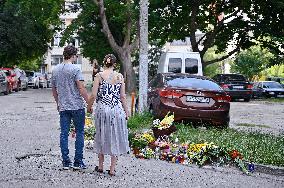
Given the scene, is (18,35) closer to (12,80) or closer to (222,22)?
(12,80)

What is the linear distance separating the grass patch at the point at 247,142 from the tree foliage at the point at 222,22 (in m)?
26.2

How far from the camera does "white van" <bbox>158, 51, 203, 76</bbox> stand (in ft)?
83.2

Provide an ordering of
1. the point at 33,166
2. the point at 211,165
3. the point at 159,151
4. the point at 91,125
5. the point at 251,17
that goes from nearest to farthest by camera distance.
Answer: the point at 33,166 < the point at 211,165 < the point at 159,151 < the point at 91,125 < the point at 251,17

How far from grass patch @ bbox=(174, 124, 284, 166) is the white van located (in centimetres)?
1256

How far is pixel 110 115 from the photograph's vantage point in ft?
25.0

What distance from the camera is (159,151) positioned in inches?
384

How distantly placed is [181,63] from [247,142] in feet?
49.1

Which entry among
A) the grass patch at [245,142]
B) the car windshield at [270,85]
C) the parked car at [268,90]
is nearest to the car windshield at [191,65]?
the grass patch at [245,142]

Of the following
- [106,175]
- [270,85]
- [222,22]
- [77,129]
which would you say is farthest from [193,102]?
[270,85]

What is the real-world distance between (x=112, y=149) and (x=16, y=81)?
119 ft

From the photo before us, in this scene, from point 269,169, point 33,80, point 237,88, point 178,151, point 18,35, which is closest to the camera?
point 269,169

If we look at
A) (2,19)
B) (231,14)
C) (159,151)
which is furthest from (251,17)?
(159,151)

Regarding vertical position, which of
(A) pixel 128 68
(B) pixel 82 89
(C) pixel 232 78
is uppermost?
(A) pixel 128 68

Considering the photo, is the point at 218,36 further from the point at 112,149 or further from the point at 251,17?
the point at 112,149
